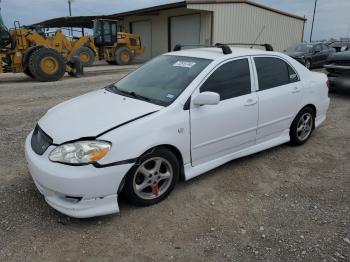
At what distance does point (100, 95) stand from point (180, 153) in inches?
50.3

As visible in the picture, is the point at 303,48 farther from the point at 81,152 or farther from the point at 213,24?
the point at 81,152

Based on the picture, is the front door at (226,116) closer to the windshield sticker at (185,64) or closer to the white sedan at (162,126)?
the white sedan at (162,126)

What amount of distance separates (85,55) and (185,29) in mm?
8116

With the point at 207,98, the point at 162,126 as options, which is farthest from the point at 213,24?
the point at 162,126

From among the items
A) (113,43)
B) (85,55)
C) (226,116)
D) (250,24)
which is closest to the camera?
(226,116)

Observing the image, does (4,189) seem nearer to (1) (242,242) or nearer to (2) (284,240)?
(1) (242,242)

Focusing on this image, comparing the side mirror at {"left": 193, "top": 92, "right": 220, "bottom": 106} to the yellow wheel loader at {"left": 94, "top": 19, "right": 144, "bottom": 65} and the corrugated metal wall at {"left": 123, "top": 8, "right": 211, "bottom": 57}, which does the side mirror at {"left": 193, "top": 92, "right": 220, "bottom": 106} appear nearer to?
the yellow wheel loader at {"left": 94, "top": 19, "right": 144, "bottom": 65}

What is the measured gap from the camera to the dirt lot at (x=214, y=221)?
109 inches

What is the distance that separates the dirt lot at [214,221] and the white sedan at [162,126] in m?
0.23

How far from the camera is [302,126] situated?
16.6ft

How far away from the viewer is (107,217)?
10.6ft

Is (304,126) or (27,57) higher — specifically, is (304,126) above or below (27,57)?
below

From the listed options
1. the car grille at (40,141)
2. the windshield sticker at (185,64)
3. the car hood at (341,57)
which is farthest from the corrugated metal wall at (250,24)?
the car grille at (40,141)

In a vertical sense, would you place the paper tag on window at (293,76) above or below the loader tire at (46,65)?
above
